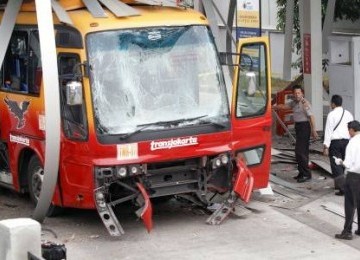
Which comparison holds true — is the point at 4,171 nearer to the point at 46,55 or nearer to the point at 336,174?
the point at 46,55

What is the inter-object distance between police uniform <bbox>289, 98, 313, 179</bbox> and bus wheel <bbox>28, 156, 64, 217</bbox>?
4241mm

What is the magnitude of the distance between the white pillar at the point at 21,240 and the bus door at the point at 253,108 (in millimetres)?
4062

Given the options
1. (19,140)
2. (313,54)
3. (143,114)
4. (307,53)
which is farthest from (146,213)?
(307,53)

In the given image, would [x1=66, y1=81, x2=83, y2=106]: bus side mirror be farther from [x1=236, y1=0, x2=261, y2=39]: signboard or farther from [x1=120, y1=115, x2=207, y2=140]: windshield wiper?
[x1=236, y1=0, x2=261, y2=39]: signboard

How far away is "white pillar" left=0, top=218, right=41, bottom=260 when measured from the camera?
7.02 metres

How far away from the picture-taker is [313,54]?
17188 millimetres

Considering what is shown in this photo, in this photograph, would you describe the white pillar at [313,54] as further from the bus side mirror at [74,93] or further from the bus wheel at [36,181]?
the bus side mirror at [74,93]

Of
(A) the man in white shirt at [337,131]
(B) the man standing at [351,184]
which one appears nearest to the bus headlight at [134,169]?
(B) the man standing at [351,184]

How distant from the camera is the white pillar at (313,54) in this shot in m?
17.1

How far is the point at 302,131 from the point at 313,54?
4.67m

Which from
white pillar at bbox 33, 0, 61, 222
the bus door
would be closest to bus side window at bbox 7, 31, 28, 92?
white pillar at bbox 33, 0, 61, 222

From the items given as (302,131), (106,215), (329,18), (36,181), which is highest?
(329,18)

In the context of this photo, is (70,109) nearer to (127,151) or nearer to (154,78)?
(127,151)

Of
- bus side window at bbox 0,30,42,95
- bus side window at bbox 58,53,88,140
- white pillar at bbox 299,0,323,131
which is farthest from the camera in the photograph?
white pillar at bbox 299,0,323,131
